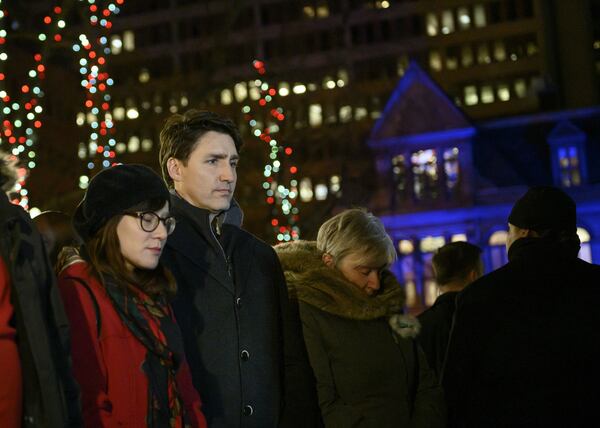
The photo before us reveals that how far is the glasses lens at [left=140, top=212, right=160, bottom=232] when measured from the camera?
13.1ft

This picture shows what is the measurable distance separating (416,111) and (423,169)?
1987 millimetres

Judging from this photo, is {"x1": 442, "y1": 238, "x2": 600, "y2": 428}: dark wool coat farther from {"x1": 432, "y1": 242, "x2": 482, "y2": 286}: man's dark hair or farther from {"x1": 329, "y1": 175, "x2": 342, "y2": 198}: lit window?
{"x1": 329, "y1": 175, "x2": 342, "y2": 198}: lit window

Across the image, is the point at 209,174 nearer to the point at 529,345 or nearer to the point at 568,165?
the point at 529,345

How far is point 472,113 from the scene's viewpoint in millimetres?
73875

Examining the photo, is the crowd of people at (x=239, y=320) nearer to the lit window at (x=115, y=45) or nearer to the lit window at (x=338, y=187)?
the lit window at (x=115, y=45)

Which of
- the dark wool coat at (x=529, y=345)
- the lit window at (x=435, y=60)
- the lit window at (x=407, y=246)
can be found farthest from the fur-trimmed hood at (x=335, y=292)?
the lit window at (x=435, y=60)

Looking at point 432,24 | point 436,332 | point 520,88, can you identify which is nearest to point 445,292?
point 436,332

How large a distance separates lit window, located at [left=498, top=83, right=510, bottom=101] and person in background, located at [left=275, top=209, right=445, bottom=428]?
70.4 metres

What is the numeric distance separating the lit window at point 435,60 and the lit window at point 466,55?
5.39 ft

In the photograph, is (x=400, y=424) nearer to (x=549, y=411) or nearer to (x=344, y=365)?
(x=344, y=365)

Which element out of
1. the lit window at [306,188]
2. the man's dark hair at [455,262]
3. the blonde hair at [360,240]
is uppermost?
the blonde hair at [360,240]

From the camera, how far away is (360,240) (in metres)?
5.36

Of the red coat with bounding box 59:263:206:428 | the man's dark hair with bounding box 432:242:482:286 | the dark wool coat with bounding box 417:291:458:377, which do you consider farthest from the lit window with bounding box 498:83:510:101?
the red coat with bounding box 59:263:206:428

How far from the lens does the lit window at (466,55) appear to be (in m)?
75.6
